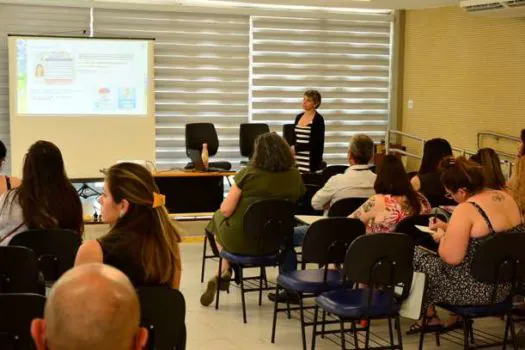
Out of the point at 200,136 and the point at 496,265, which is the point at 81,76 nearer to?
the point at 200,136

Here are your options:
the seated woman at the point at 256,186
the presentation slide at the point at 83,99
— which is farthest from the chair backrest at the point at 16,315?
the presentation slide at the point at 83,99

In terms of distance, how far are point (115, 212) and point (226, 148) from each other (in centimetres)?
774

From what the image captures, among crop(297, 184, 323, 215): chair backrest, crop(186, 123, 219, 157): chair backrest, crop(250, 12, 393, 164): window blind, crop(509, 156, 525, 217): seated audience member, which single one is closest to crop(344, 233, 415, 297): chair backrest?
crop(509, 156, 525, 217): seated audience member

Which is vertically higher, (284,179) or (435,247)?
(284,179)

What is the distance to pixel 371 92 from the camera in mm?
11648

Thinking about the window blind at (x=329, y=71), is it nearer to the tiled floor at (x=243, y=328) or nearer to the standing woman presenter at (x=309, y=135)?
the standing woman presenter at (x=309, y=135)

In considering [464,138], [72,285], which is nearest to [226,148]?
[464,138]

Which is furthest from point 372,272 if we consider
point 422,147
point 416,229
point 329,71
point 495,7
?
point 329,71

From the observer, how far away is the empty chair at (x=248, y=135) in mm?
9914

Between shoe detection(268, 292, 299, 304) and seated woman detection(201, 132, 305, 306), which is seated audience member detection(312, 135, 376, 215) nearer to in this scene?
seated woman detection(201, 132, 305, 306)

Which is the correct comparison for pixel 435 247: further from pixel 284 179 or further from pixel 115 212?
pixel 115 212

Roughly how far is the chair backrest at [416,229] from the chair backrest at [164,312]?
218 centimetres

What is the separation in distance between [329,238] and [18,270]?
1822mm

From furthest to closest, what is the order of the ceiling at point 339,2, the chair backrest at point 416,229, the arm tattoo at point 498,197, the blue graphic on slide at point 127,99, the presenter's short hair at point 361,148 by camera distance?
1. the ceiling at point 339,2
2. the blue graphic on slide at point 127,99
3. the presenter's short hair at point 361,148
4. the chair backrest at point 416,229
5. the arm tattoo at point 498,197
